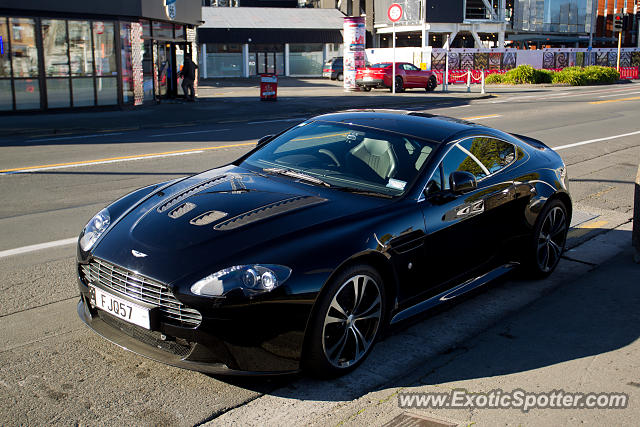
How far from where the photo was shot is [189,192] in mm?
4887

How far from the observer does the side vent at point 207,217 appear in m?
4.25

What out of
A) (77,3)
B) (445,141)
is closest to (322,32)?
(77,3)

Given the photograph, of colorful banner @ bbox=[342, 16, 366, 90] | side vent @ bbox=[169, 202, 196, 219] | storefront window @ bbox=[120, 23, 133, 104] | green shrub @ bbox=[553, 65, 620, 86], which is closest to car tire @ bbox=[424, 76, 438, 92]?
colorful banner @ bbox=[342, 16, 366, 90]

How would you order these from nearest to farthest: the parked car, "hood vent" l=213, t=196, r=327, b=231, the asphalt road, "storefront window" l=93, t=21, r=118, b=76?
the asphalt road < "hood vent" l=213, t=196, r=327, b=231 < "storefront window" l=93, t=21, r=118, b=76 < the parked car

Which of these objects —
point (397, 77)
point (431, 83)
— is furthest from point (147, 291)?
point (431, 83)

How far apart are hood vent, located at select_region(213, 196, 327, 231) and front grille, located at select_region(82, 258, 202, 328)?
1.83 ft

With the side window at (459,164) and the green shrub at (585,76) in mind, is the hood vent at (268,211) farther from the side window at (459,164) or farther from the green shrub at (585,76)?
the green shrub at (585,76)

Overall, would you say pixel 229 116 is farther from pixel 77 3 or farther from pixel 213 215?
pixel 213 215

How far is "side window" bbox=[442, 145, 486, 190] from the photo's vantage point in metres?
5.09

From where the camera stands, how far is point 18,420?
3.57 m

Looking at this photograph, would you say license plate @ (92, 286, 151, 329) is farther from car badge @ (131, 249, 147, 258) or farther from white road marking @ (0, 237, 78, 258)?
white road marking @ (0, 237, 78, 258)

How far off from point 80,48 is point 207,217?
21250 millimetres

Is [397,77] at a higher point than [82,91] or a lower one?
higher

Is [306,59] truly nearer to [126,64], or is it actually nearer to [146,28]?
[146,28]
